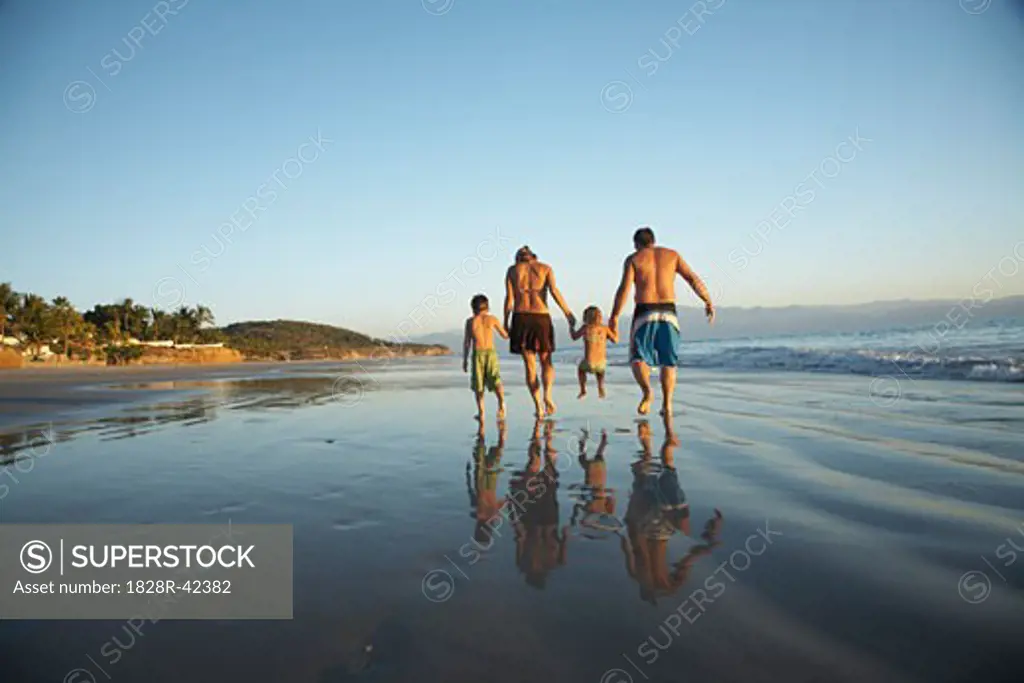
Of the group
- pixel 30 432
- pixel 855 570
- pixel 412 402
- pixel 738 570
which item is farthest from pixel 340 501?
pixel 412 402

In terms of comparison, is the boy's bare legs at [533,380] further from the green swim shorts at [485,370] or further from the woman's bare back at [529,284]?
the woman's bare back at [529,284]

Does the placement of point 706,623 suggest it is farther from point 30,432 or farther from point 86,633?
point 30,432

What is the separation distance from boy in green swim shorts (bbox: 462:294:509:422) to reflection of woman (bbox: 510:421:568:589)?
10.6ft

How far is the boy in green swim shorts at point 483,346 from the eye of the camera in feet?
27.7

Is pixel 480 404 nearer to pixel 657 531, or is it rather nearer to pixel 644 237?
pixel 644 237

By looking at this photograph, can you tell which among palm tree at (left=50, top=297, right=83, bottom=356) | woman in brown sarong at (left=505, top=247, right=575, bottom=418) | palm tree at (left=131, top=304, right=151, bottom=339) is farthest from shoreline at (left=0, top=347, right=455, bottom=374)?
woman in brown sarong at (left=505, top=247, right=575, bottom=418)

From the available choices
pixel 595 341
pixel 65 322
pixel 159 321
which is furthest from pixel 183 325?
pixel 595 341

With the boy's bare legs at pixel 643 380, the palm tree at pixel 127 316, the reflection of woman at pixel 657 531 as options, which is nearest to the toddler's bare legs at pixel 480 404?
the boy's bare legs at pixel 643 380

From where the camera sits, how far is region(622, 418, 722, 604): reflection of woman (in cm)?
246

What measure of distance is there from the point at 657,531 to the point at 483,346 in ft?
19.1

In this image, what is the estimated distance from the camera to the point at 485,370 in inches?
336

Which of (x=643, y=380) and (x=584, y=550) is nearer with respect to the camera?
(x=584, y=550)

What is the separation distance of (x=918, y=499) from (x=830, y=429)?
3199 millimetres

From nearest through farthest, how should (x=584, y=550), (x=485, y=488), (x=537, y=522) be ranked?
(x=584, y=550), (x=537, y=522), (x=485, y=488)
